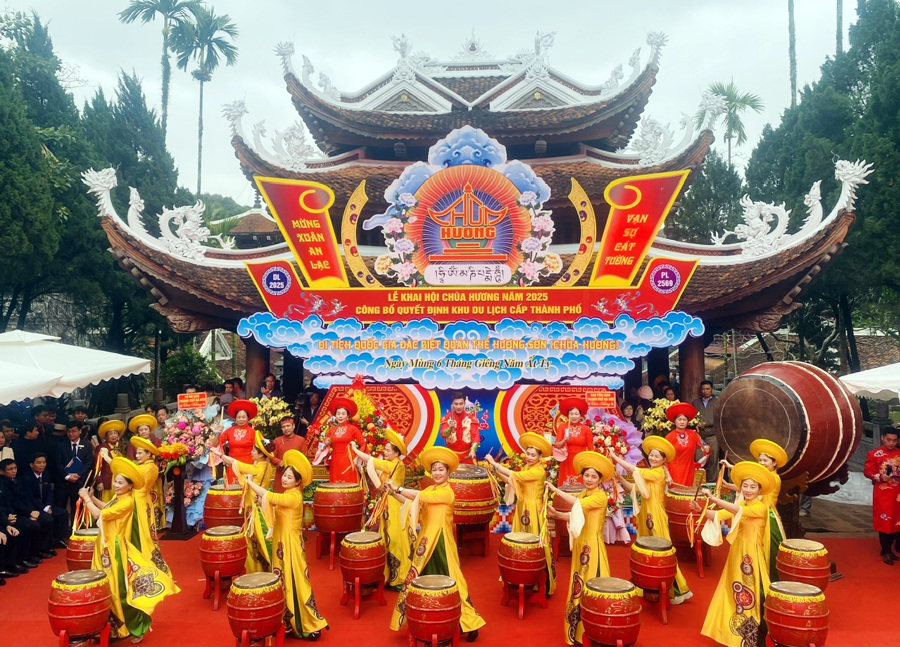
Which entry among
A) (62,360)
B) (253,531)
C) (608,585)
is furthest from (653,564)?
(62,360)

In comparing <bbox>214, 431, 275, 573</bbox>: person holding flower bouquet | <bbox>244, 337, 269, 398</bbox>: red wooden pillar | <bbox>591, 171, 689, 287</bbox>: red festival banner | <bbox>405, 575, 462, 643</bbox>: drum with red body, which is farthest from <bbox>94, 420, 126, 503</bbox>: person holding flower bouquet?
<bbox>591, 171, 689, 287</bbox>: red festival banner

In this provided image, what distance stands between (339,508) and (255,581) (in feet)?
7.57

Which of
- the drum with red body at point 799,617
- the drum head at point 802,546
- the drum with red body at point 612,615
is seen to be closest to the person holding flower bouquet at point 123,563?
the drum with red body at point 612,615

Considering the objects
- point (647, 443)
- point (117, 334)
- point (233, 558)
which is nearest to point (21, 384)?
point (233, 558)

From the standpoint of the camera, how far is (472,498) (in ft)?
25.4

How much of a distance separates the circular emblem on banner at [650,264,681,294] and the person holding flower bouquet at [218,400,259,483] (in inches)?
226

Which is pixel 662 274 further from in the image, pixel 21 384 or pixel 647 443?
pixel 21 384

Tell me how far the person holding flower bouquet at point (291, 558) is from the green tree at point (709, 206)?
67.4 ft

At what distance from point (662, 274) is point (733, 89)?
1085 inches

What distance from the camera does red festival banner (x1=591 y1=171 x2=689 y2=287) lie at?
31.5 ft

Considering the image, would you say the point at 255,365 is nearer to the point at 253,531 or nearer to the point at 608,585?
the point at 253,531

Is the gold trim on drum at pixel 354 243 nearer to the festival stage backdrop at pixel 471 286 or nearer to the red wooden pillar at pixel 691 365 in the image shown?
the festival stage backdrop at pixel 471 286

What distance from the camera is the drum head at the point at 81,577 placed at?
5.07 m

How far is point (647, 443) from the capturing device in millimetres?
6996
